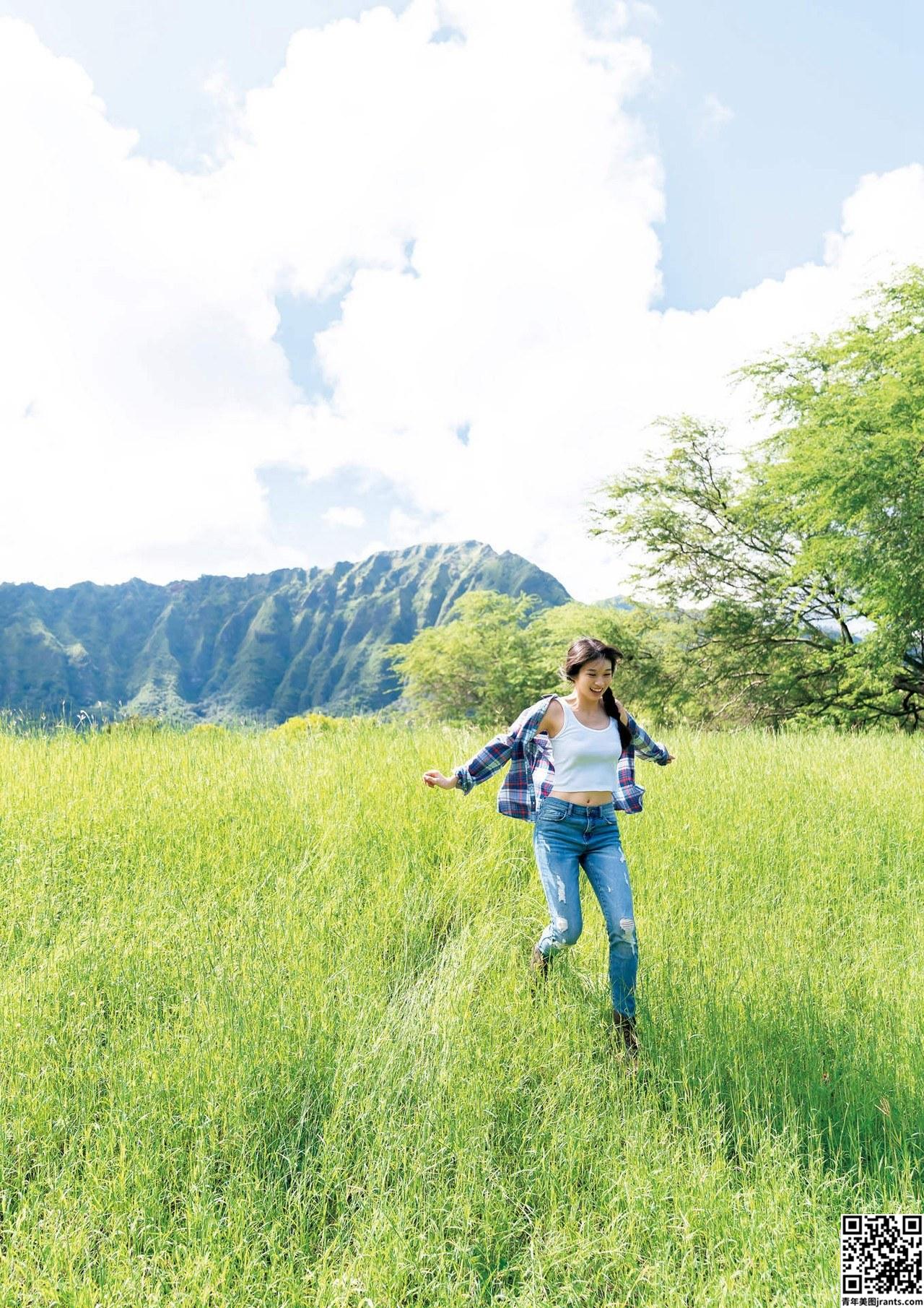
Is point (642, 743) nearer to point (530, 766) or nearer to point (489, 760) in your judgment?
point (530, 766)

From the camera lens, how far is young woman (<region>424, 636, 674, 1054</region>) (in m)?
3.81

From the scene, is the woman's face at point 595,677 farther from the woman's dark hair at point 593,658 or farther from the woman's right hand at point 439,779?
the woman's right hand at point 439,779

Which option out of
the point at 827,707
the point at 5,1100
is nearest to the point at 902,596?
the point at 827,707

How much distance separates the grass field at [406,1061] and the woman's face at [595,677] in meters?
1.74

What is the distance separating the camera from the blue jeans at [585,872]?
376 cm

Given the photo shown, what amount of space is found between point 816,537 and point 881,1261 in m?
16.3

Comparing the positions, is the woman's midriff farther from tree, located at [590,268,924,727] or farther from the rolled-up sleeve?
tree, located at [590,268,924,727]

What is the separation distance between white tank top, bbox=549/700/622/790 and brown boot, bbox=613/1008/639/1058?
1168 millimetres

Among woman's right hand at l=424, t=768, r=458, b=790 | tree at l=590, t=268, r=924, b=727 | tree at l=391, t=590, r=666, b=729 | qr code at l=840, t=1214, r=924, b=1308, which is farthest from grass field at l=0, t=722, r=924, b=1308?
tree at l=391, t=590, r=666, b=729

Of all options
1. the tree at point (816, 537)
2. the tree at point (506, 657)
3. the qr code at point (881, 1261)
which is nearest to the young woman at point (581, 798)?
the qr code at point (881, 1261)

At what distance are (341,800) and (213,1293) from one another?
147 inches

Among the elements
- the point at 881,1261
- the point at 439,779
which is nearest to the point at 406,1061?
the point at 439,779

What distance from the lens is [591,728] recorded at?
4035mm

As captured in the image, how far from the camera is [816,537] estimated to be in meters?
16.9
